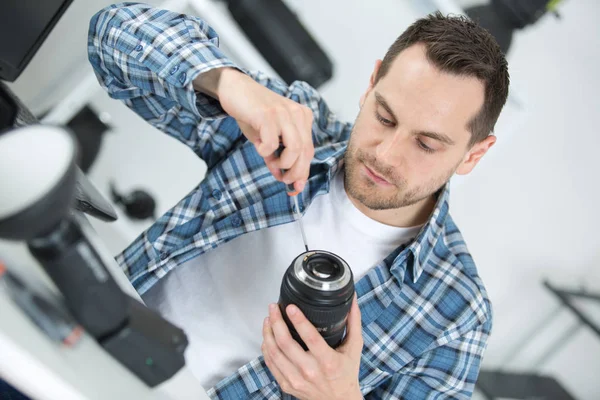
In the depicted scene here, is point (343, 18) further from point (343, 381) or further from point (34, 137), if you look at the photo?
point (34, 137)

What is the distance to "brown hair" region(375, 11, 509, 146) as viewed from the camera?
2.93 feet

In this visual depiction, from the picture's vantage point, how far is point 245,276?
3.29 ft

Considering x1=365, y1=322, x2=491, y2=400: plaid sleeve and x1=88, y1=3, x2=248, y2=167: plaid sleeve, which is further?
x1=365, y1=322, x2=491, y2=400: plaid sleeve

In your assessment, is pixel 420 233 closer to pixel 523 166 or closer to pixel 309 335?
pixel 309 335

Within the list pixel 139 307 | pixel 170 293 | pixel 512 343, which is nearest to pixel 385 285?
pixel 170 293

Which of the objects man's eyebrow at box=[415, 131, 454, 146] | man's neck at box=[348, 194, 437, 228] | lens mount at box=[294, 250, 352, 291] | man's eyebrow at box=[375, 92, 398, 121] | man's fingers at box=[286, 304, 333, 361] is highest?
man's eyebrow at box=[375, 92, 398, 121]

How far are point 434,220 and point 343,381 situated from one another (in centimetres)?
46

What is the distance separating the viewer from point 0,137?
14.5 inches

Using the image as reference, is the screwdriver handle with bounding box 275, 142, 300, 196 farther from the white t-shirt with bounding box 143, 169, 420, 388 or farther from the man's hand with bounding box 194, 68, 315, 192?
the white t-shirt with bounding box 143, 169, 420, 388

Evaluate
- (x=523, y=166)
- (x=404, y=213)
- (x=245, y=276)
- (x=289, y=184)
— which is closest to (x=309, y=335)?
(x=289, y=184)

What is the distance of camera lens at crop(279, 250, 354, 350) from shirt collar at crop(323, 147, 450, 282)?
38 centimetres

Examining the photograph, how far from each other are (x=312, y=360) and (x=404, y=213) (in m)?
0.49

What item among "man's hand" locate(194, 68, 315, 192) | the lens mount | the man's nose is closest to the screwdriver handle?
"man's hand" locate(194, 68, 315, 192)

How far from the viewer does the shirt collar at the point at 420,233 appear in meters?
0.99
